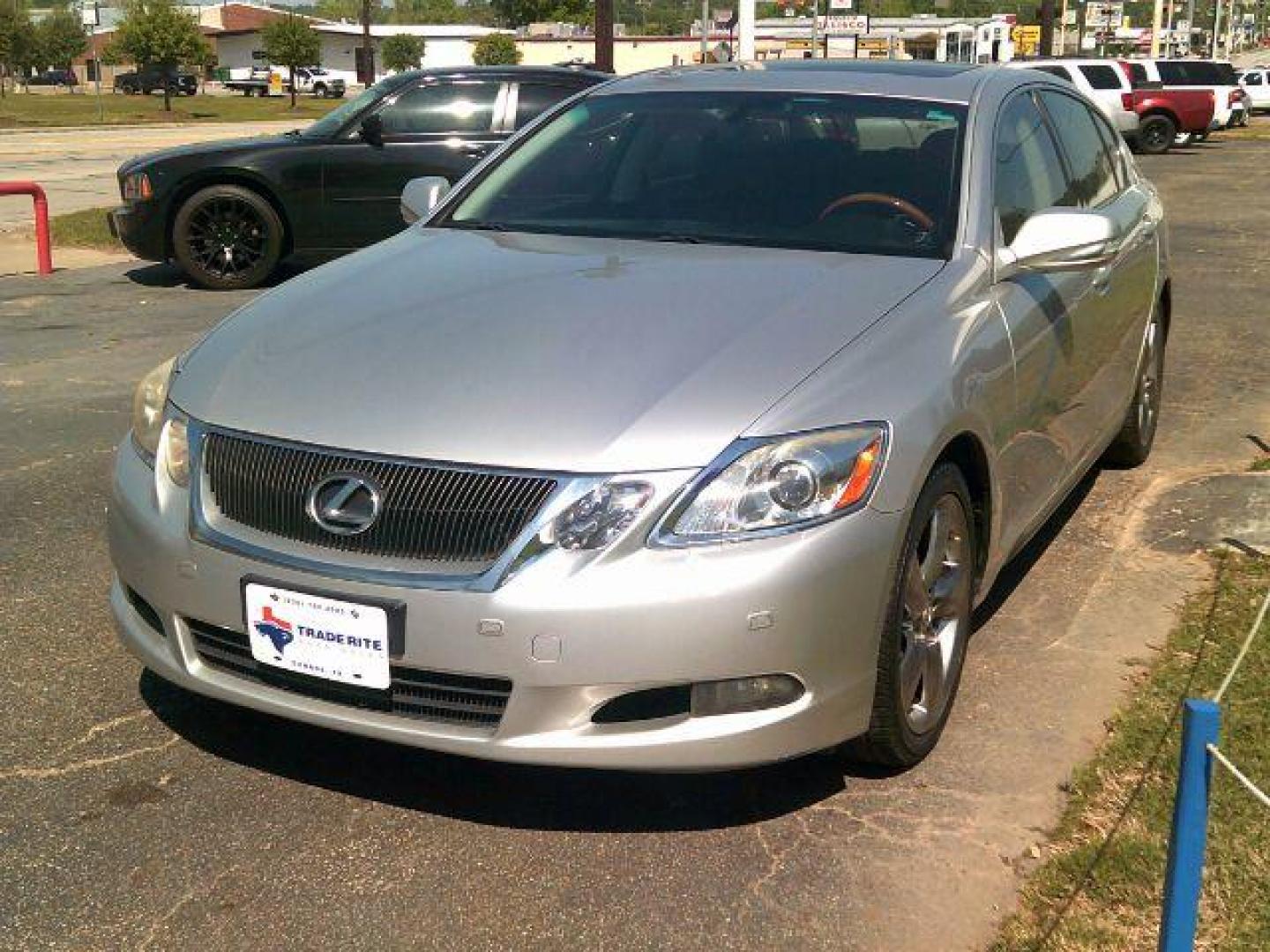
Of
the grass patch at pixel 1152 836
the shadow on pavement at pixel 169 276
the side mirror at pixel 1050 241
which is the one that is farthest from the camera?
the shadow on pavement at pixel 169 276

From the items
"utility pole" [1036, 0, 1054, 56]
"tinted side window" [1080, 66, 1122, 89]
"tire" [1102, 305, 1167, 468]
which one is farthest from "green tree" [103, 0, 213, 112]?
"tire" [1102, 305, 1167, 468]

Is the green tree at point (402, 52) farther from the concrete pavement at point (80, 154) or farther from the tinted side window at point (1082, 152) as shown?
the tinted side window at point (1082, 152)

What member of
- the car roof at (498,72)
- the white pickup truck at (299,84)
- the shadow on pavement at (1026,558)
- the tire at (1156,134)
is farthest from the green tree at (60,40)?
the shadow on pavement at (1026,558)

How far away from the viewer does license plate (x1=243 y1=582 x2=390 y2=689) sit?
2785 mm

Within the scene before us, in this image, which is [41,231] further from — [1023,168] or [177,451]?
[1023,168]

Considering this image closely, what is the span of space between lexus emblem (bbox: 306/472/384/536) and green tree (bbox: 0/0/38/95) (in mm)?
60894

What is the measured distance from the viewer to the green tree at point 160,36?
57906mm

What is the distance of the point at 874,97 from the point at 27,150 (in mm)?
27429

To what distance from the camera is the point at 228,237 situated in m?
10.5

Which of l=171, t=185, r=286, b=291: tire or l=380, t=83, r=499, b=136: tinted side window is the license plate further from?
l=380, t=83, r=499, b=136: tinted side window

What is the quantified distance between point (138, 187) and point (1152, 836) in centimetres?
922

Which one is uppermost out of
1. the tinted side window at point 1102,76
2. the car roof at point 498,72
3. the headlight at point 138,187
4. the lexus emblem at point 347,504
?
the tinted side window at point 1102,76

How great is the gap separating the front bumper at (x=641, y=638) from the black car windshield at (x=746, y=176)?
1.27 m

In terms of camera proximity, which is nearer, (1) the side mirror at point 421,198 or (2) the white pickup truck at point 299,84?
(1) the side mirror at point 421,198
